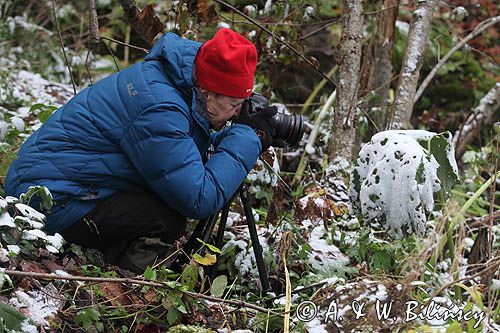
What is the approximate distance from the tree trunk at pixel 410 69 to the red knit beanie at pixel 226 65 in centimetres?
166

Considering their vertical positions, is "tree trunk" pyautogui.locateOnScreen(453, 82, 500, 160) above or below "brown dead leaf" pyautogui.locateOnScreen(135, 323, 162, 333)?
Answer: above

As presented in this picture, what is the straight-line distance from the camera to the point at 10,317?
2305 millimetres

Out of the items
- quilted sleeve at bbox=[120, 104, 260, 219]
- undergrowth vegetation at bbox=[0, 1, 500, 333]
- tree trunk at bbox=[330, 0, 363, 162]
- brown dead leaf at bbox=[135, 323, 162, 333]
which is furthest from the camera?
tree trunk at bbox=[330, 0, 363, 162]

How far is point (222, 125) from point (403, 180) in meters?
0.76

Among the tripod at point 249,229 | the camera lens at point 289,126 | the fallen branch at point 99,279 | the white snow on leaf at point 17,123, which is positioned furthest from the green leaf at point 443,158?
the white snow on leaf at point 17,123

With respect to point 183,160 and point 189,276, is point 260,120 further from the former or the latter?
point 189,276

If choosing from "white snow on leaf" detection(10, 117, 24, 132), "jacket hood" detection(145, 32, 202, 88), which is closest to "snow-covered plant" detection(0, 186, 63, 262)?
"jacket hood" detection(145, 32, 202, 88)

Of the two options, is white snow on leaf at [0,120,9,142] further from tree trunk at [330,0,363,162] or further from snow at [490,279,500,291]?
snow at [490,279,500,291]

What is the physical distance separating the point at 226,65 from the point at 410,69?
186 cm

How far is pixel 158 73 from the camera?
311 cm

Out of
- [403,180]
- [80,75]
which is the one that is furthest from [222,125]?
[80,75]

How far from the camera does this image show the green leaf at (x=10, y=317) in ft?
7.52

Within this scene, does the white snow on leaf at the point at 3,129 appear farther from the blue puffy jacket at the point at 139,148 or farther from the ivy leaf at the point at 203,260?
the ivy leaf at the point at 203,260

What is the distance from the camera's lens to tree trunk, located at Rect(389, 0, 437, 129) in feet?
14.9
